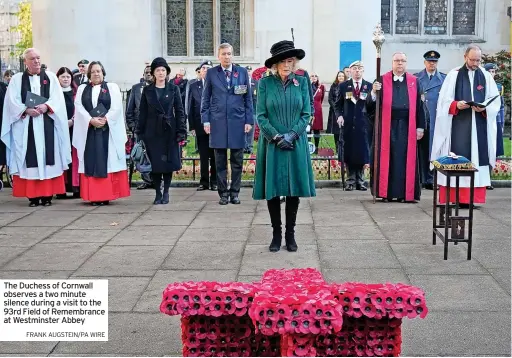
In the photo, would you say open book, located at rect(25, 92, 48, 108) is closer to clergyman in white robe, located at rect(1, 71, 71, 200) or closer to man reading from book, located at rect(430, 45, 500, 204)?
clergyman in white robe, located at rect(1, 71, 71, 200)

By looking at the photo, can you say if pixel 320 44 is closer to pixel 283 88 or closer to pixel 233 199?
pixel 233 199

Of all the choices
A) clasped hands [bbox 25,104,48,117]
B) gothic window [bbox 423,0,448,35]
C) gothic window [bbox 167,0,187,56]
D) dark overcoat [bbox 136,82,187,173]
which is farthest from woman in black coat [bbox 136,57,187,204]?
gothic window [bbox 423,0,448,35]

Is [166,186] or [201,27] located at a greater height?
[201,27]

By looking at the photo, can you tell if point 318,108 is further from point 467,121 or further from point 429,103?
point 467,121

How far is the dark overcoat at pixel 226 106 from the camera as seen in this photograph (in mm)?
9867

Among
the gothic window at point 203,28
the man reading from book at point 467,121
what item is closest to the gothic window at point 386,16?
the gothic window at point 203,28

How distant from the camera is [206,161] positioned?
11.5 metres

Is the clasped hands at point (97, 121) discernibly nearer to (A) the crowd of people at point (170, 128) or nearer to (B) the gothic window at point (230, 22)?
(A) the crowd of people at point (170, 128)

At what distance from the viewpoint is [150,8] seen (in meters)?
19.3

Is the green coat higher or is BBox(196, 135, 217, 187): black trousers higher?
the green coat

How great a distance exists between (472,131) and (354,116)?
2264 mm

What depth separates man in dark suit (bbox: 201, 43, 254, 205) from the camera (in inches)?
388

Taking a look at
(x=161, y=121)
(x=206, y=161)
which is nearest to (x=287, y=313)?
(x=161, y=121)

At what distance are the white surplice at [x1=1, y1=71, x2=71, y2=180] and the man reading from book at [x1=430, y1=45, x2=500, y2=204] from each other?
512 cm
